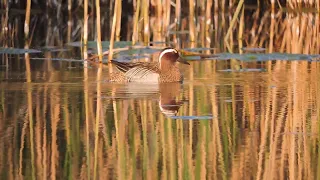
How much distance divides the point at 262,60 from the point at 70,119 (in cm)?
559

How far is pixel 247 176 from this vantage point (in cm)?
608

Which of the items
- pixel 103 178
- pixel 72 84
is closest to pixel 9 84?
pixel 72 84

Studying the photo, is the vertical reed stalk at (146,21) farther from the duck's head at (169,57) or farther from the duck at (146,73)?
the duck at (146,73)

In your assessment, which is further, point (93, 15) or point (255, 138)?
point (93, 15)

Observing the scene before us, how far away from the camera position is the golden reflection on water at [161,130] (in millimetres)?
6328

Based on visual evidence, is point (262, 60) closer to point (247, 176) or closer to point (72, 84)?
point (72, 84)

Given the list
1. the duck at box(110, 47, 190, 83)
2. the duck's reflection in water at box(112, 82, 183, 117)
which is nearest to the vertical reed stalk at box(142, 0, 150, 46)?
the duck at box(110, 47, 190, 83)

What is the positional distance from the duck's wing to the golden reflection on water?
285 millimetres

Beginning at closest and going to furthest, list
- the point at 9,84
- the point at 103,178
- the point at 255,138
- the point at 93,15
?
1. the point at 103,178
2. the point at 255,138
3. the point at 9,84
4. the point at 93,15

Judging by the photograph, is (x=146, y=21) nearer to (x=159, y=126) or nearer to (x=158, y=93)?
(x=158, y=93)

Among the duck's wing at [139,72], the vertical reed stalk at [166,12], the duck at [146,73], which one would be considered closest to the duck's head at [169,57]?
the duck at [146,73]

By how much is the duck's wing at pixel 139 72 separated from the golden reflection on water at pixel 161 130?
285 mm

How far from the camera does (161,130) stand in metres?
7.57

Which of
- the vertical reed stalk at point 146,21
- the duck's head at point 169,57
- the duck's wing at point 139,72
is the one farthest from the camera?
the vertical reed stalk at point 146,21
